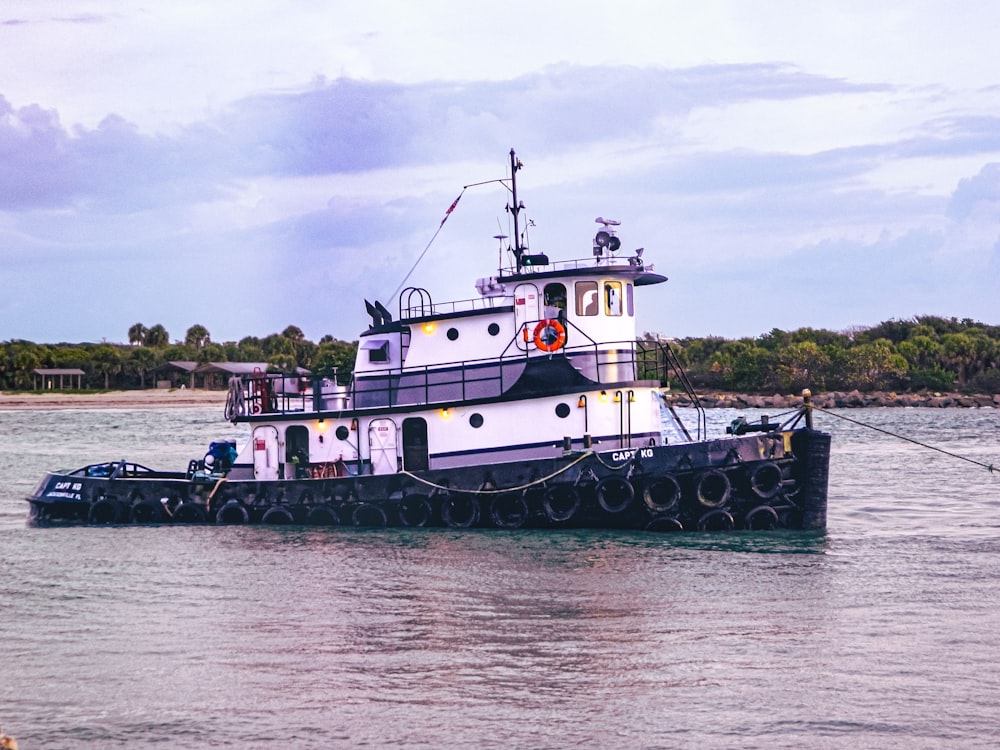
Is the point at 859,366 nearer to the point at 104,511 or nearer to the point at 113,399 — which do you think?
the point at 113,399

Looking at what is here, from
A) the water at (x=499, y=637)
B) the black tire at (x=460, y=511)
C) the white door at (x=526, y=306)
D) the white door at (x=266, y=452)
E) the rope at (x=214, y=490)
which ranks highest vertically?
the white door at (x=526, y=306)

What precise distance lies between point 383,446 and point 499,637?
8943 millimetres

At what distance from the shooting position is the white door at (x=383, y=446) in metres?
23.2

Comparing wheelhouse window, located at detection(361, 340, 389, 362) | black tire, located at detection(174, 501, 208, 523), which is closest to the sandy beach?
black tire, located at detection(174, 501, 208, 523)

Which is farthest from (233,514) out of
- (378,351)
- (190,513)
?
(378,351)

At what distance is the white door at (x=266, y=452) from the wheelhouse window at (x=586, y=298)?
6558 millimetres

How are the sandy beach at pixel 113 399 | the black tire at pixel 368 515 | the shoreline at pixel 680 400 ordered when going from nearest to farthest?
the black tire at pixel 368 515 → the shoreline at pixel 680 400 → the sandy beach at pixel 113 399

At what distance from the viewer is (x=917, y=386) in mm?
96500

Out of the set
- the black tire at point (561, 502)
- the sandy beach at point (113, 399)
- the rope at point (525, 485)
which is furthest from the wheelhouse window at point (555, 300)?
the sandy beach at point (113, 399)

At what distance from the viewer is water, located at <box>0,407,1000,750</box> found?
1174 centimetres

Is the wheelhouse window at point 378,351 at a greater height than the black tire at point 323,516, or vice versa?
the wheelhouse window at point 378,351

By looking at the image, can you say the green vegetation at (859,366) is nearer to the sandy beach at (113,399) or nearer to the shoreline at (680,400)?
the shoreline at (680,400)

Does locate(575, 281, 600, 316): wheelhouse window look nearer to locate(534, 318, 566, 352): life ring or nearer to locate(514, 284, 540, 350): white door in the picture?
locate(534, 318, 566, 352): life ring

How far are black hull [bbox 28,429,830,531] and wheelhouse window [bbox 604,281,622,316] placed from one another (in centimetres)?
274
